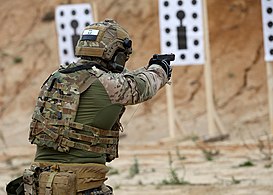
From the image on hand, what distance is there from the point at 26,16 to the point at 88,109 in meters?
13.8

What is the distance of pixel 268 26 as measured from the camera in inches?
445

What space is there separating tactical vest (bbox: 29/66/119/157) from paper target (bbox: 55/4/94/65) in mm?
8380

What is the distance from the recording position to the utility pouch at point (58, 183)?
14.1 feet

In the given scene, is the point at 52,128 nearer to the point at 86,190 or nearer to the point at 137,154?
the point at 86,190

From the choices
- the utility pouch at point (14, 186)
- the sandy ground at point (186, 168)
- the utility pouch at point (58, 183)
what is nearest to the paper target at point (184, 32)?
the sandy ground at point (186, 168)

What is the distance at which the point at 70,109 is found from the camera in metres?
4.33

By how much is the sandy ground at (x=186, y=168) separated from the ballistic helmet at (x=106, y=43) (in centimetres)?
343

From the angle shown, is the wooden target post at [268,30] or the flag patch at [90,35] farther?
the wooden target post at [268,30]

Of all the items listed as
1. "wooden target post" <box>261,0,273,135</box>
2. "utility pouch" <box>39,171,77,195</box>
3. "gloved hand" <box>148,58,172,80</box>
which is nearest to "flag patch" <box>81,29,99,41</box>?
"gloved hand" <box>148,58,172,80</box>

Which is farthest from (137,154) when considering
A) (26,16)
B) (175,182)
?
(26,16)

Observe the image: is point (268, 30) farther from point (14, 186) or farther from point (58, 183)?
point (58, 183)

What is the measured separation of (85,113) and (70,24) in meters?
8.61

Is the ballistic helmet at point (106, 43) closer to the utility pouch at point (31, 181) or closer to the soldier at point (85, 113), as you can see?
the soldier at point (85, 113)

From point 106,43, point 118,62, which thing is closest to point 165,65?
point 118,62
